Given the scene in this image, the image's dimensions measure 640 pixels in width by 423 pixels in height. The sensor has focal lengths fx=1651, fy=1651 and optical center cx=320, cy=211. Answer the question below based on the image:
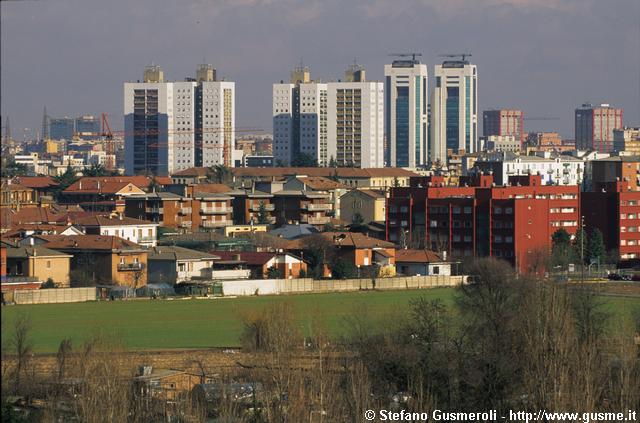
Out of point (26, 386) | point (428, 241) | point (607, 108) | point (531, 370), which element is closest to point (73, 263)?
point (428, 241)

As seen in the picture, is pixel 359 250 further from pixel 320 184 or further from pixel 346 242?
pixel 320 184

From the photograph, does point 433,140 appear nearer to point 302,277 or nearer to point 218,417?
point 302,277

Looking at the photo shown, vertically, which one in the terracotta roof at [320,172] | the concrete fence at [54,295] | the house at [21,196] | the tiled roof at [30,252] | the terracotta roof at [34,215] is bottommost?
the concrete fence at [54,295]

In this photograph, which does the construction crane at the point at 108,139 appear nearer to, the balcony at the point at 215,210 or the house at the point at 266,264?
A: the balcony at the point at 215,210

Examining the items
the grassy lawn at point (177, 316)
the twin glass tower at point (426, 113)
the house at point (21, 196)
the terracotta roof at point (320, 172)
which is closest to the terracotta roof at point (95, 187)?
the house at point (21, 196)

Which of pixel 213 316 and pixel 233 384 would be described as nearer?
pixel 233 384

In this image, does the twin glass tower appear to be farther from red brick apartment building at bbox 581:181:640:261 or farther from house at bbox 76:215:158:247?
house at bbox 76:215:158:247

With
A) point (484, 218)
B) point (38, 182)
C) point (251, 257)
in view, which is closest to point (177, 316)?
point (251, 257)
